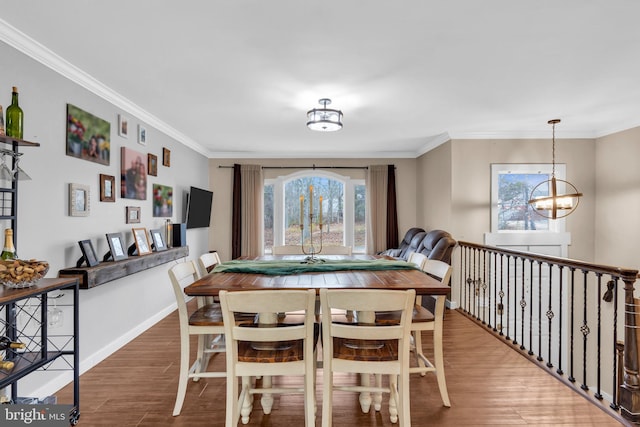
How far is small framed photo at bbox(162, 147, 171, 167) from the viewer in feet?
14.6

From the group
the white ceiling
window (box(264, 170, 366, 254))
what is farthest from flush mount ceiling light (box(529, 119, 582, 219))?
window (box(264, 170, 366, 254))

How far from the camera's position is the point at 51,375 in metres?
2.51

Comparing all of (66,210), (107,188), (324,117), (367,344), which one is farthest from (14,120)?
(367,344)

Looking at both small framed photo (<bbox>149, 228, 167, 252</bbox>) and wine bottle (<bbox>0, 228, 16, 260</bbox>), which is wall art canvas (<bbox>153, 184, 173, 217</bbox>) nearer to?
small framed photo (<bbox>149, 228, 167, 252</bbox>)

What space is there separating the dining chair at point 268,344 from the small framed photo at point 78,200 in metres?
1.84

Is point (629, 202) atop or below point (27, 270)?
atop

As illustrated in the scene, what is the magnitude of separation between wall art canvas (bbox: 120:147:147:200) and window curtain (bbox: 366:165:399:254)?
3.79m

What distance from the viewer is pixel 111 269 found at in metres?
2.89

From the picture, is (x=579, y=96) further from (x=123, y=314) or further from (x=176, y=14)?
(x=123, y=314)

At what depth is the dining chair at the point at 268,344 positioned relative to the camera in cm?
171

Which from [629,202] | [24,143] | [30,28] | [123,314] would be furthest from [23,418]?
[629,202]

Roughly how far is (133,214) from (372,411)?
121 inches

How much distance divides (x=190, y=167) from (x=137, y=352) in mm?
3002

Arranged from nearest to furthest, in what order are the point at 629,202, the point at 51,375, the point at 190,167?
the point at 51,375 < the point at 629,202 < the point at 190,167
